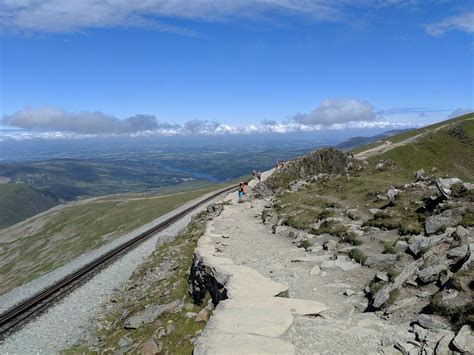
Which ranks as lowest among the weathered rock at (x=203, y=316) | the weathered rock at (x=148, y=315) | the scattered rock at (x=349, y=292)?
the weathered rock at (x=148, y=315)

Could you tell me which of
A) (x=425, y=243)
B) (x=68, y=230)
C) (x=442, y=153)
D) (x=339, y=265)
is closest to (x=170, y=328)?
(x=339, y=265)

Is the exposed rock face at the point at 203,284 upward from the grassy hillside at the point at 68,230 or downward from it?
upward

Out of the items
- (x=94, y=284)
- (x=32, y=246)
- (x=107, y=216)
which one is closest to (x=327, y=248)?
(x=94, y=284)

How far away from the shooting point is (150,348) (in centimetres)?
1628

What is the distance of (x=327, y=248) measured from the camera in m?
23.6

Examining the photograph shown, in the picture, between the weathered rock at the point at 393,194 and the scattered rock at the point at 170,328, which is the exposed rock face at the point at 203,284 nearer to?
the scattered rock at the point at 170,328

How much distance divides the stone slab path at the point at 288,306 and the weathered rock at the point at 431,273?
2479 millimetres

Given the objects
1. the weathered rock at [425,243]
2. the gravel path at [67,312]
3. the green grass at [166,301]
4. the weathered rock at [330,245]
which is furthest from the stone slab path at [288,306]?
the gravel path at [67,312]

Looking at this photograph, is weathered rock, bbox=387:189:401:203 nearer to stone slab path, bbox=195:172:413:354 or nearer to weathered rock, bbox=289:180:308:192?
stone slab path, bbox=195:172:413:354

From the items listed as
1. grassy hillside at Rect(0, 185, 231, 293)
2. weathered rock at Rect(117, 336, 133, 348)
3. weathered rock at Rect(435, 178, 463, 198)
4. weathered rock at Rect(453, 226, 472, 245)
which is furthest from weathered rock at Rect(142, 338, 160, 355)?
grassy hillside at Rect(0, 185, 231, 293)

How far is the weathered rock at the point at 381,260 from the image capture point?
64.1ft

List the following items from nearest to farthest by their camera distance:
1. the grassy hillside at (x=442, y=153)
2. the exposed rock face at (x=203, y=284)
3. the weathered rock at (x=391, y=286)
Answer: the weathered rock at (x=391, y=286), the exposed rock face at (x=203, y=284), the grassy hillside at (x=442, y=153)

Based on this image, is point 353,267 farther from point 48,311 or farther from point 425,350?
point 48,311

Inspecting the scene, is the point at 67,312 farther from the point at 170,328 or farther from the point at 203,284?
the point at 170,328
